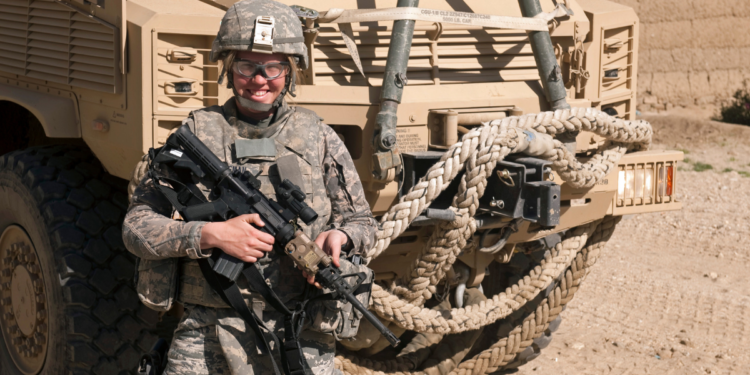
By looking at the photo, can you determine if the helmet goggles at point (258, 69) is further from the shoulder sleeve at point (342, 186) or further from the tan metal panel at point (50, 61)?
the tan metal panel at point (50, 61)

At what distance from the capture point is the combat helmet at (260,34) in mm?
2465

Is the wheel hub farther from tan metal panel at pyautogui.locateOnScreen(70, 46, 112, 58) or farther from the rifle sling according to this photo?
the rifle sling

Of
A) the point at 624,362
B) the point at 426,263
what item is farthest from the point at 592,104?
the point at 624,362

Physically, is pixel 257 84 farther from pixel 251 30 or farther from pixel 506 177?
pixel 506 177

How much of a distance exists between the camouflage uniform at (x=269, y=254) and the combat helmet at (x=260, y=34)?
101 millimetres

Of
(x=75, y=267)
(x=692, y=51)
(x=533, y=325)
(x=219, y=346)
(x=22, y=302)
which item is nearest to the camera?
(x=219, y=346)

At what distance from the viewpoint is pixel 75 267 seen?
3459 millimetres

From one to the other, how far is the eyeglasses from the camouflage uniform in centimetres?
15

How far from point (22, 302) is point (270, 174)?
1819 millimetres

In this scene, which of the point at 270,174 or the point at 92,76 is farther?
the point at 92,76

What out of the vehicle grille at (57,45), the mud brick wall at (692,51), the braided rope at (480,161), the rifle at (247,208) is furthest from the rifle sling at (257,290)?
the mud brick wall at (692,51)

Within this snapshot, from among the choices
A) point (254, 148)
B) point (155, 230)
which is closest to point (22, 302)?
point (155, 230)

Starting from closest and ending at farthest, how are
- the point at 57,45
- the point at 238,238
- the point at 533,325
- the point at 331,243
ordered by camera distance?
the point at 238,238 → the point at 331,243 → the point at 57,45 → the point at 533,325

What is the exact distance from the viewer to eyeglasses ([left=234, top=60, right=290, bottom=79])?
8.13ft
